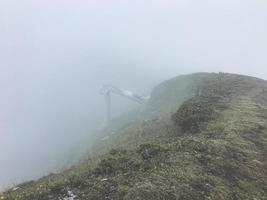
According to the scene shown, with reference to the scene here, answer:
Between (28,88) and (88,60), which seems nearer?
(28,88)

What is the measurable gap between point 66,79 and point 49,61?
19051mm

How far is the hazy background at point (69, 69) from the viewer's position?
93.8 meters

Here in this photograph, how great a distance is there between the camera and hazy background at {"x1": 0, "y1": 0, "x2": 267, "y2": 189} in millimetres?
93750

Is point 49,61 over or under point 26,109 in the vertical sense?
over

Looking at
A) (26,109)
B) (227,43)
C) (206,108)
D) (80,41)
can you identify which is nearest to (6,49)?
(80,41)

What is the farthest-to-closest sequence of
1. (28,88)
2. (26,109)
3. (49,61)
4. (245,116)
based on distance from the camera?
(49,61)
(28,88)
(26,109)
(245,116)

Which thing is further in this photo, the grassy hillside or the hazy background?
the hazy background

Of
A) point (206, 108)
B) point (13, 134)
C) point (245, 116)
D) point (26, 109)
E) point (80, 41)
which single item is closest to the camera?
point (245, 116)

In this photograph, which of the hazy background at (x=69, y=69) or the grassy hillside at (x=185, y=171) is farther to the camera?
the hazy background at (x=69, y=69)

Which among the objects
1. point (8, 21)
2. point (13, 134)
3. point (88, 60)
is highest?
point (8, 21)

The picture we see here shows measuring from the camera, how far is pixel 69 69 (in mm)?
152125

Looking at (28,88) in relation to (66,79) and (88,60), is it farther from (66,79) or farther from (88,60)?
(88,60)

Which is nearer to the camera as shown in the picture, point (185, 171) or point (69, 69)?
point (185, 171)

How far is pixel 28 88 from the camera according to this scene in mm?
136000
